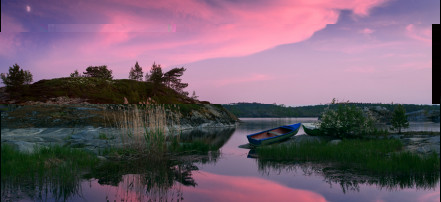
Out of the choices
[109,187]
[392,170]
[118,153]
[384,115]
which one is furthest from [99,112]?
[384,115]

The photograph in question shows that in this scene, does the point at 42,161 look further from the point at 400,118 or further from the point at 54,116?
the point at 400,118

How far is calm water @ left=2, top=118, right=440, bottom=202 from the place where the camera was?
28.6 ft

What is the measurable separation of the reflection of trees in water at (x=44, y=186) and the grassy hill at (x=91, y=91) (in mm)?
41734

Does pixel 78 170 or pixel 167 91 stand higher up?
pixel 167 91

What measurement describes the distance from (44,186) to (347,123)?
67.5ft

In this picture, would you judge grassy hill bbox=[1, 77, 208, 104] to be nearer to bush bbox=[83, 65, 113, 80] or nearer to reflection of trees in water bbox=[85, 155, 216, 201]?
bush bbox=[83, 65, 113, 80]

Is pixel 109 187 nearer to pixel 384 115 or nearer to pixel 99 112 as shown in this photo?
pixel 99 112

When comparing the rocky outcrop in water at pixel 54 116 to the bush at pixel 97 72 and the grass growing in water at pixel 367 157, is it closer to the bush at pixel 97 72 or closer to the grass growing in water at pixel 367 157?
the grass growing in water at pixel 367 157

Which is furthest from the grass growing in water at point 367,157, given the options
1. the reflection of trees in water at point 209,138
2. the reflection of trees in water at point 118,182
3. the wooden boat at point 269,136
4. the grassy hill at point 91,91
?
the grassy hill at point 91,91

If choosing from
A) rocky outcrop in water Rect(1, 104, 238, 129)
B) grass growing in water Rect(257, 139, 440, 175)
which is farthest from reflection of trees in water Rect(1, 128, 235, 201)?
rocky outcrop in water Rect(1, 104, 238, 129)

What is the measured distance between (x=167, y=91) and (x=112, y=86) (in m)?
14.2

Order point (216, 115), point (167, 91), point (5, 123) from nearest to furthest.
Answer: point (5, 123) → point (216, 115) → point (167, 91)

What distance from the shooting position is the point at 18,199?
8.02m

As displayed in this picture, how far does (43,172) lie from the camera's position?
430 inches
